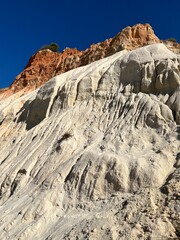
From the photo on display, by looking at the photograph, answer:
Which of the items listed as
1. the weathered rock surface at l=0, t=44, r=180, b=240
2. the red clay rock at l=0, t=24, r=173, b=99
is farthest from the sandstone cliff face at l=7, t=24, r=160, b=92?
the weathered rock surface at l=0, t=44, r=180, b=240

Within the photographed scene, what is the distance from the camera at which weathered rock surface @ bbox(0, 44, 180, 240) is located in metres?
11.1

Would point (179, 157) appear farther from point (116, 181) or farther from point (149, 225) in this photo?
point (149, 225)

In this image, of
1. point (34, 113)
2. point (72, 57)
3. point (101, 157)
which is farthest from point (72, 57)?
point (101, 157)

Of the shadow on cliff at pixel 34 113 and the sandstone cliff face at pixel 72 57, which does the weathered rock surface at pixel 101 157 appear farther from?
the sandstone cliff face at pixel 72 57

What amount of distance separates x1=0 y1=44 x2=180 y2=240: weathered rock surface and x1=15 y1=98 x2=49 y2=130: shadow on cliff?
7 cm

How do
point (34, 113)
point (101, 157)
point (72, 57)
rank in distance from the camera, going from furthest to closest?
point (72, 57) → point (34, 113) → point (101, 157)

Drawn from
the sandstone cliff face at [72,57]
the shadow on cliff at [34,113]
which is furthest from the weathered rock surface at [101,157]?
the sandstone cliff face at [72,57]

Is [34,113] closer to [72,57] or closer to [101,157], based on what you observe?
[101,157]

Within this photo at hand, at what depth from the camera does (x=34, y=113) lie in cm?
2222

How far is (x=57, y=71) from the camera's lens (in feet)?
109

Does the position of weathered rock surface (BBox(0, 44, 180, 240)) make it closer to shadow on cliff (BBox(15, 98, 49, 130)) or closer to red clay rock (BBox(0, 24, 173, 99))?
shadow on cliff (BBox(15, 98, 49, 130))

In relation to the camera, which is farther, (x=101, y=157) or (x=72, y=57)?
(x=72, y=57)

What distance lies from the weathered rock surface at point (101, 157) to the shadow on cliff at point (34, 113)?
7 centimetres

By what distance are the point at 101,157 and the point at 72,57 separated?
19.7 metres
